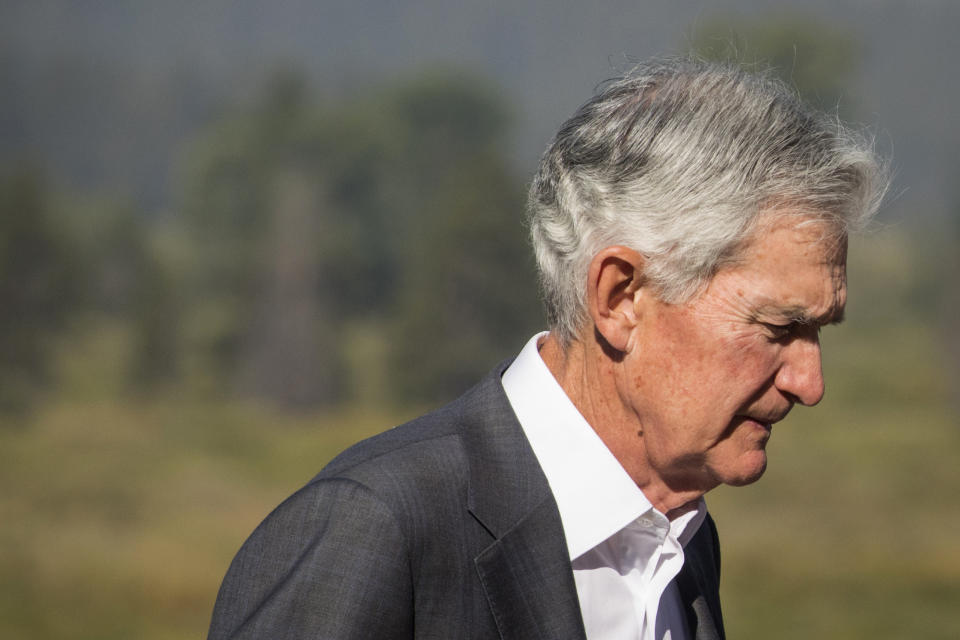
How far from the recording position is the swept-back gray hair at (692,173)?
1.50 m

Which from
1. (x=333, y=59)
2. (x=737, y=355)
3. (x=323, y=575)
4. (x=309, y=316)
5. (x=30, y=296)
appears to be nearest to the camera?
(x=323, y=575)

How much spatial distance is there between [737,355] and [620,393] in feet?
0.62

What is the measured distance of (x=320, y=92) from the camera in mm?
13469

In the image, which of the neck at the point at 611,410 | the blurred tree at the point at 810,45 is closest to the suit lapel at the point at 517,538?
the neck at the point at 611,410

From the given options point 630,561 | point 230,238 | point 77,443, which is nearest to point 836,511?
point 230,238

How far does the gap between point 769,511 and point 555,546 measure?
1063cm

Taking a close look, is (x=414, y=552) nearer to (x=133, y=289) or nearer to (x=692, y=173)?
(x=692, y=173)

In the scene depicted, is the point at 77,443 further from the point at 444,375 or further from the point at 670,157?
the point at 670,157

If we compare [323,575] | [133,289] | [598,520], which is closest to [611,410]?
[598,520]

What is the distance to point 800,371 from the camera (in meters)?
1.60

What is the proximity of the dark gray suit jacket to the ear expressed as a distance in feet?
0.72

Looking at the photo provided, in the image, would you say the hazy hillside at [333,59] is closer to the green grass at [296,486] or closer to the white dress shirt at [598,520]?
the green grass at [296,486]

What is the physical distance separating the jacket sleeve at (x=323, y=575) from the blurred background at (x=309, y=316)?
9.69 m

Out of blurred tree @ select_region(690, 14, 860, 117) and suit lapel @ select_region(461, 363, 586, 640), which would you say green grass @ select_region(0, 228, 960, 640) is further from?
suit lapel @ select_region(461, 363, 586, 640)
